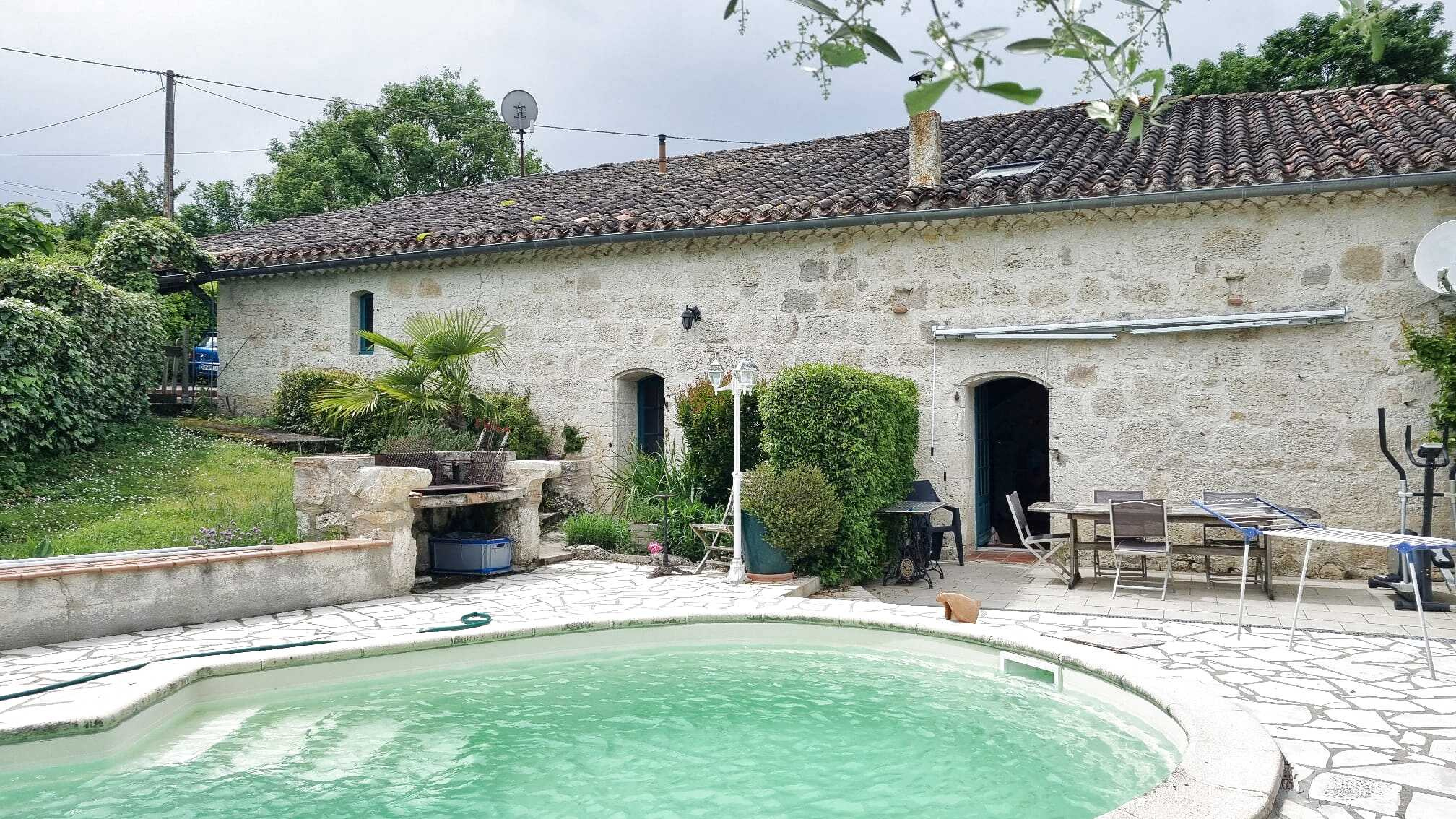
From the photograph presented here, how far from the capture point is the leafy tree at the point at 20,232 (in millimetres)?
9664

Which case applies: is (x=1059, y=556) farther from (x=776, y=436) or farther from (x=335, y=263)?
(x=335, y=263)

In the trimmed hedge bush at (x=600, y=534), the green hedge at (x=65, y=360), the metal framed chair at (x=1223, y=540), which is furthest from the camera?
the trimmed hedge bush at (x=600, y=534)

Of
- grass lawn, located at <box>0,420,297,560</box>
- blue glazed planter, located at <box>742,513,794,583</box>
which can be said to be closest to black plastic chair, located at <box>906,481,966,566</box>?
blue glazed planter, located at <box>742,513,794,583</box>

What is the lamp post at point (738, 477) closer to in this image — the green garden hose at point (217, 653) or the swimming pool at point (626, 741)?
the swimming pool at point (626, 741)

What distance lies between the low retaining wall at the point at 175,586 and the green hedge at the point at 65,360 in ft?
12.9

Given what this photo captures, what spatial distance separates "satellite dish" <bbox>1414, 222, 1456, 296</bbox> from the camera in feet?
→ 28.5

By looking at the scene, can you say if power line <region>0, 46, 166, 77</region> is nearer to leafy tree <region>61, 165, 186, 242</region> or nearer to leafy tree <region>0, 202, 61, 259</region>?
leafy tree <region>61, 165, 186, 242</region>

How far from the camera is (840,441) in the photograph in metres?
8.96

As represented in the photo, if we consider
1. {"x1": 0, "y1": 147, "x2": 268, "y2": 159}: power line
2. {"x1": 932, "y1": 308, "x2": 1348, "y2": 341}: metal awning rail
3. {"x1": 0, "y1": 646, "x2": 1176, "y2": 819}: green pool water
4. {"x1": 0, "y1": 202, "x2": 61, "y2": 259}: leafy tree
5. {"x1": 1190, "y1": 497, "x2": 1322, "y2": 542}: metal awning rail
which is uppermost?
{"x1": 0, "y1": 147, "x2": 268, "y2": 159}: power line

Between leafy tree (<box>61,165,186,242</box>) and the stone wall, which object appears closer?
the stone wall

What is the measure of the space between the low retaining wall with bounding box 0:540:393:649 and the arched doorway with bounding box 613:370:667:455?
Answer: 197 inches

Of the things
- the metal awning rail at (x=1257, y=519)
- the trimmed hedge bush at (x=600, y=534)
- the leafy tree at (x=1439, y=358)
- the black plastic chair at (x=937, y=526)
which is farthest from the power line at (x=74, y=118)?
the leafy tree at (x=1439, y=358)

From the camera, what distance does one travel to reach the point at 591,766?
4773 millimetres

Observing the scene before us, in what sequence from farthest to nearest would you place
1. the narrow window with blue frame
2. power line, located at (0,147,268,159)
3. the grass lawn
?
power line, located at (0,147,268,159) → the narrow window with blue frame → the grass lawn
